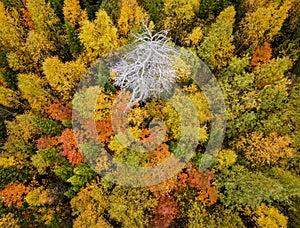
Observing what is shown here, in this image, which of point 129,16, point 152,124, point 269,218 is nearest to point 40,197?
point 152,124

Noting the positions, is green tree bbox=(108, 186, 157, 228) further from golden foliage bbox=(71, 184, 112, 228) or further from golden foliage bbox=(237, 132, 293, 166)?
golden foliage bbox=(237, 132, 293, 166)

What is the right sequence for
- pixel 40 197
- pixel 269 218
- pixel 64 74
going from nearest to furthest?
pixel 269 218
pixel 40 197
pixel 64 74

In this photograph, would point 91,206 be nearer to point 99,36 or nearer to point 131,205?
point 131,205

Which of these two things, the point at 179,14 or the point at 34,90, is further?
the point at 179,14

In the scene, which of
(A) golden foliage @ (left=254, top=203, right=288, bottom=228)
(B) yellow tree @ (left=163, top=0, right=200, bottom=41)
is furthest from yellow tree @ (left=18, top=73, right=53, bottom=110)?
(A) golden foliage @ (left=254, top=203, right=288, bottom=228)

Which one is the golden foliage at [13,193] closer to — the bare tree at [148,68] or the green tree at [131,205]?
the green tree at [131,205]

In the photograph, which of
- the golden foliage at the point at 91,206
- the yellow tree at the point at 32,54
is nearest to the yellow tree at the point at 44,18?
the yellow tree at the point at 32,54

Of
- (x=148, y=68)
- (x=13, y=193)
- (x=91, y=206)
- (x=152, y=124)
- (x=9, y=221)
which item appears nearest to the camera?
(x=148, y=68)

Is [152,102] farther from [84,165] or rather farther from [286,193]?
[286,193]
